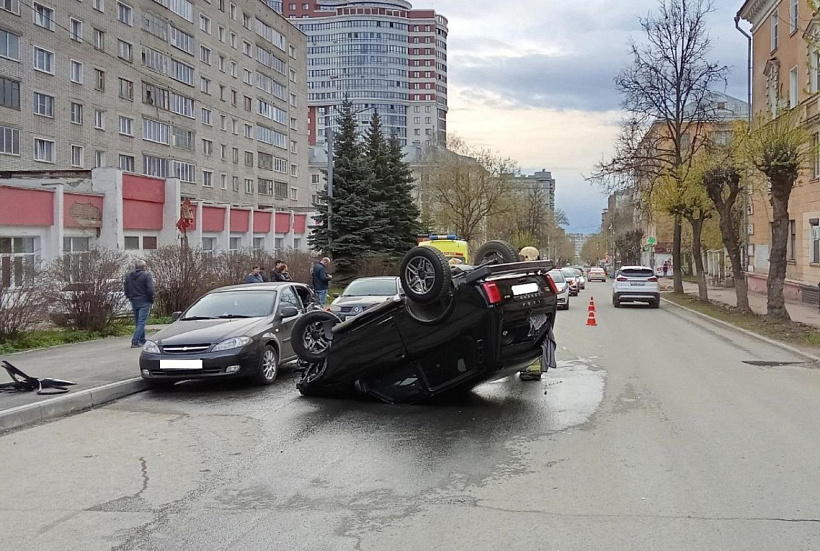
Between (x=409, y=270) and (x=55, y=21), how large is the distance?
41490mm

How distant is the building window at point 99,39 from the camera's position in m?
46.7

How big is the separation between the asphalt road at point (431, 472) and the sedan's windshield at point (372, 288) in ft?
22.2

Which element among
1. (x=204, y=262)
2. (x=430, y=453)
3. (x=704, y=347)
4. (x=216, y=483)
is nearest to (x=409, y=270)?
(x=430, y=453)

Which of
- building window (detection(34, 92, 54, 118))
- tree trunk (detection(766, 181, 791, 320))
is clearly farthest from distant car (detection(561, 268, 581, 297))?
building window (detection(34, 92, 54, 118))

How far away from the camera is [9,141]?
130ft

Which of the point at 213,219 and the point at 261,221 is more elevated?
the point at 261,221

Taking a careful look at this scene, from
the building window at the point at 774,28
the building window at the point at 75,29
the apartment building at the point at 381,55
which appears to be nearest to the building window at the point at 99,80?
the building window at the point at 75,29

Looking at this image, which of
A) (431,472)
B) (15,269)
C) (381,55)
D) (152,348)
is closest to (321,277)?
(15,269)

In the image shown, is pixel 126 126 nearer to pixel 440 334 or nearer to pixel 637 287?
pixel 637 287

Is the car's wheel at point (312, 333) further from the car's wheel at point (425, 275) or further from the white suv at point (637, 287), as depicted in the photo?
the white suv at point (637, 287)

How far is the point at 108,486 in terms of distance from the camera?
240 inches

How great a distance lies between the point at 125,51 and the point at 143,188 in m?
17.8

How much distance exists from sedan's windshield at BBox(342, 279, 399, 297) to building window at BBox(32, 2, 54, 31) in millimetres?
32356

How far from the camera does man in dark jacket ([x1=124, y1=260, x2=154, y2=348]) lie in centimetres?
1486
